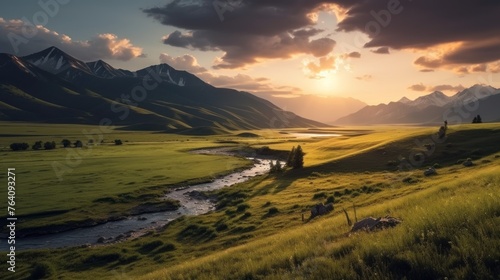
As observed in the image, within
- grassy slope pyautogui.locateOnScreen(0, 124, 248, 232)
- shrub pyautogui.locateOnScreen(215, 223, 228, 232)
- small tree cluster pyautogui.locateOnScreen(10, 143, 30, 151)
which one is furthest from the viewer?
small tree cluster pyautogui.locateOnScreen(10, 143, 30, 151)

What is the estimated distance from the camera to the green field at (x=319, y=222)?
895 cm

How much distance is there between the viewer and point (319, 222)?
92.3ft

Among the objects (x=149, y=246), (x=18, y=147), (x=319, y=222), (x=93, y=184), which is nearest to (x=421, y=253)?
(x=319, y=222)

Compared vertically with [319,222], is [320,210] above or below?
below

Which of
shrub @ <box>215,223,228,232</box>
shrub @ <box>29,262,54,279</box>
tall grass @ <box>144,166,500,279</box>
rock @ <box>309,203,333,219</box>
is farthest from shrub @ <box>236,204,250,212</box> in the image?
tall grass @ <box>144,166,500,279</box>

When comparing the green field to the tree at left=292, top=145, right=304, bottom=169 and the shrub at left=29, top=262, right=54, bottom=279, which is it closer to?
the shrub at left=29, top=262, right=54, bottom=279

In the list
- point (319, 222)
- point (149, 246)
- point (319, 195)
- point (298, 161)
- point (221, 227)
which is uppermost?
point (298, 161)

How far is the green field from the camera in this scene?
8953 millimetres

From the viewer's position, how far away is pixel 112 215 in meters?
55.6

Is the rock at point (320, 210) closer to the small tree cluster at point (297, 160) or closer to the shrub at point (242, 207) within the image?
the shrub at point (242, 207)

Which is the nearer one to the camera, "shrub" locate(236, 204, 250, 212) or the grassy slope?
"shrub" locate(236, 204, 250, 212)

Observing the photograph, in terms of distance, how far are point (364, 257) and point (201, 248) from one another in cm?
3042

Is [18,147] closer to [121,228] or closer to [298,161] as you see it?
[121,228]

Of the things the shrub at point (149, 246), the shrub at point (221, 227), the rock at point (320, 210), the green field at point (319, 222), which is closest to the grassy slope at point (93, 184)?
the green field at point (319, 222)
